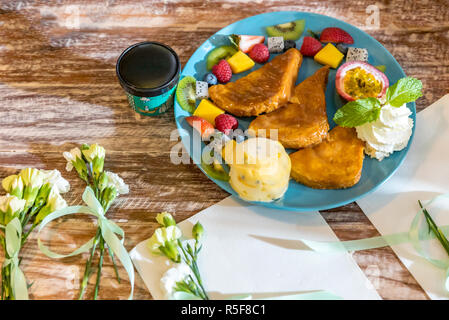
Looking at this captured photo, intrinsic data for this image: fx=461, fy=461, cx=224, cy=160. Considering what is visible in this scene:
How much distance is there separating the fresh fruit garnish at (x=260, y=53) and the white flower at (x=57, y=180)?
79 centimetres

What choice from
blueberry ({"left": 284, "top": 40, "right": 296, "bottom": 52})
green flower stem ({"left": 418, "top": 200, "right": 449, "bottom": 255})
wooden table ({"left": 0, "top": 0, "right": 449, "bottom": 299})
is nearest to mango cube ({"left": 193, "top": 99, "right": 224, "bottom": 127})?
wooden table ({"left": 0, "top": 0, "right": 449, "bottom": 299})

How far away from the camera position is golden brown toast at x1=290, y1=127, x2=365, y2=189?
4.74 feet

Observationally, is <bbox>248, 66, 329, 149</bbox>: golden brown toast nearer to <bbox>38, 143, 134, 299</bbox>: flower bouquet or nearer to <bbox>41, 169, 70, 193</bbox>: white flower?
<bbox>38, 143, 134, 299</bbox>: flower bouquet

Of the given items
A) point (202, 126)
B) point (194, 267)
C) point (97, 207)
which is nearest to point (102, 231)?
point (97, 207)

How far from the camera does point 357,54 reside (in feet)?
5.42

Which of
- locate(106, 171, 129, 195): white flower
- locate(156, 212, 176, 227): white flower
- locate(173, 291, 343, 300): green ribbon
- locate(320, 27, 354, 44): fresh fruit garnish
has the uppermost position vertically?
locate(320, 27, 354, 44): fresh fruit garnish

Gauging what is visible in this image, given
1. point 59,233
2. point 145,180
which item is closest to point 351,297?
point 145,180

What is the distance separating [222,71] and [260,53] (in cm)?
16

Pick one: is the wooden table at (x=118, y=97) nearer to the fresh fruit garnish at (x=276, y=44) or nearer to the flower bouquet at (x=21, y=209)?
the flower bouquet at (x=21, y=209)

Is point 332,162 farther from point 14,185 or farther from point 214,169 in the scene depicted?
point 14,185

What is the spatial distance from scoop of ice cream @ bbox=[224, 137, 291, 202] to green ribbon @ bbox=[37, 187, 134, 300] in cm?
39

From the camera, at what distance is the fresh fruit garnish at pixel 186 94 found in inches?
62.1

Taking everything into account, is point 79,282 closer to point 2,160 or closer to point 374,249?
point 2,160

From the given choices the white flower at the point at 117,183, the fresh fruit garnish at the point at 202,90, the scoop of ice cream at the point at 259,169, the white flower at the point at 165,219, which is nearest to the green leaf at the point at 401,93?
the scoop of ice cream at the point at 259,169
